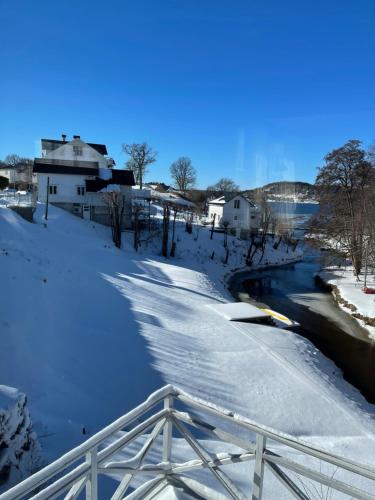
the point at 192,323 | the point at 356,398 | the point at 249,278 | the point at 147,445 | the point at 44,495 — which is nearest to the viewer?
the point at 44,495

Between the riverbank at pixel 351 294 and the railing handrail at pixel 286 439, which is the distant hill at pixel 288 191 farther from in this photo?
the railing handrail at pixel 286 439

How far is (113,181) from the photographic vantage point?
102 ft

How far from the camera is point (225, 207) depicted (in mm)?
39219

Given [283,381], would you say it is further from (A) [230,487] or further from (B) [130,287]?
(B) [130,287]

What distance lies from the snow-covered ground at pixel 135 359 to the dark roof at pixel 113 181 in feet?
50.5

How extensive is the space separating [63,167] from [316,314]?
24.6m

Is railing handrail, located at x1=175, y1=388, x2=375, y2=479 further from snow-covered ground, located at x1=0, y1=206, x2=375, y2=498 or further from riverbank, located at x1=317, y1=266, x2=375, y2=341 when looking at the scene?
riverbank, located at x1=317, y1=266, x2=375, y2=341

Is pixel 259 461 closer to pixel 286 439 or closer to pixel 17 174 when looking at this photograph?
pixel 286 439

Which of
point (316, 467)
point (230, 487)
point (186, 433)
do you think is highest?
point (186, 433)

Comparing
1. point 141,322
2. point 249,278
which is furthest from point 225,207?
point 141,322

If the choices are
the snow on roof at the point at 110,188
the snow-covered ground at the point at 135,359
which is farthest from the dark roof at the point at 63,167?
the snow-covered ground at the point at 135,359

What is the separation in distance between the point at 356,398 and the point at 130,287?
9.24m

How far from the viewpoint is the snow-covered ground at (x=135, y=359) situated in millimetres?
6090

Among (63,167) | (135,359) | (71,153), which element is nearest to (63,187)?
(63,167)
